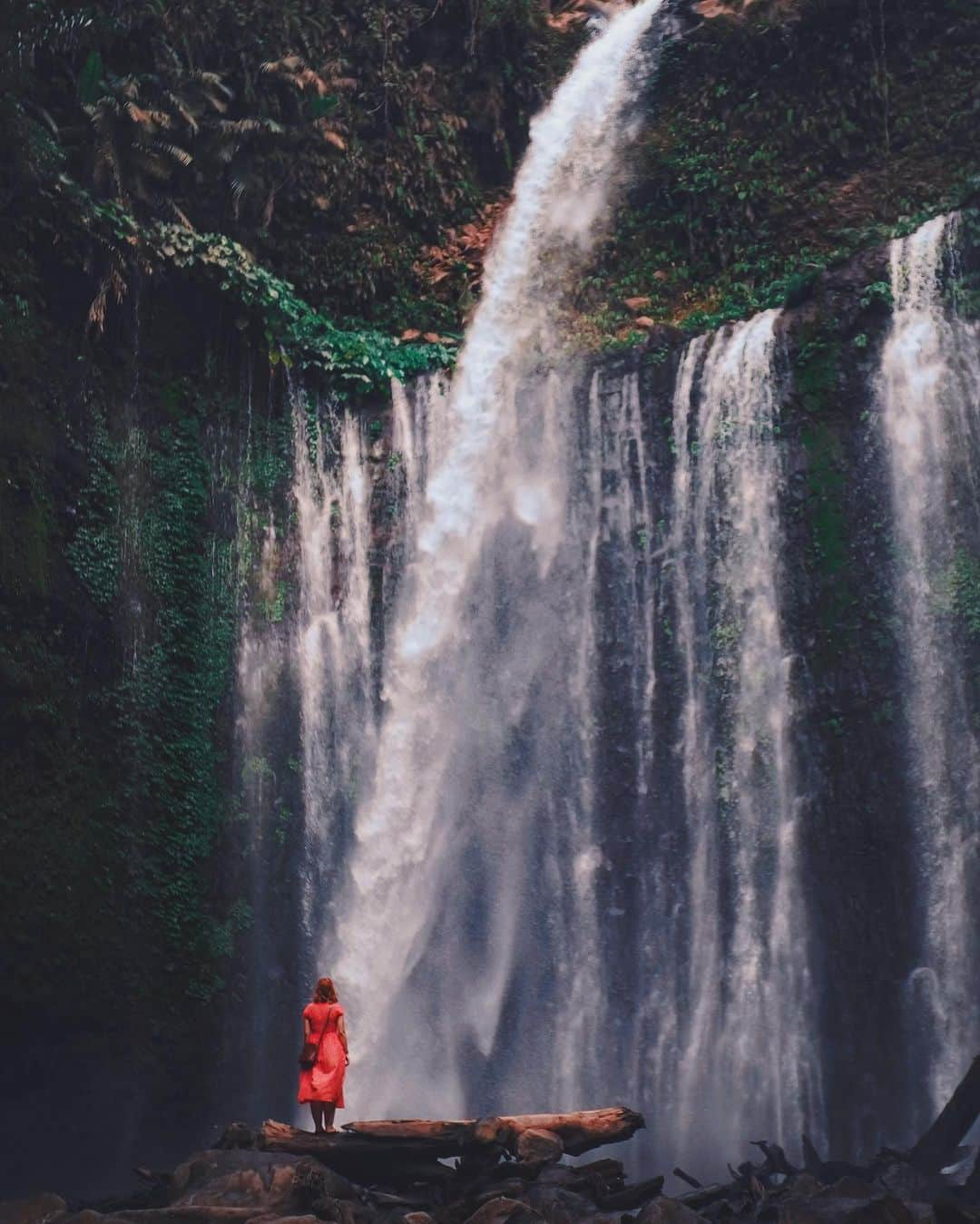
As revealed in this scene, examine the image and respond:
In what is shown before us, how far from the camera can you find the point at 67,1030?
13055mm

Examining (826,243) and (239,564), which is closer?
(239,564)

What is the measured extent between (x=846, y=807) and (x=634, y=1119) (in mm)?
6313

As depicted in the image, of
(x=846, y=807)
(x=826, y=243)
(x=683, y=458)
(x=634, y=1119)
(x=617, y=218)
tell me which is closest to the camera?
(x=634, y=1119)

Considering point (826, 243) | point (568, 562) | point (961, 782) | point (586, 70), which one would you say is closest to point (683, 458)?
point (568, 562)

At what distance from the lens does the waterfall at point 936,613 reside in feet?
42.3

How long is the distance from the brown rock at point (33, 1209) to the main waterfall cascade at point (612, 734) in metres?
5.61

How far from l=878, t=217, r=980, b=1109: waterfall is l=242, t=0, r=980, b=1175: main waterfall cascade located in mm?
34

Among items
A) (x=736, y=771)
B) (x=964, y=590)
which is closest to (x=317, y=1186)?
(x=736, y=771)

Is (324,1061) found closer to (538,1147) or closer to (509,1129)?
(509,1129)

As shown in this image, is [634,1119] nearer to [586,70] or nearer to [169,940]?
[169,940]

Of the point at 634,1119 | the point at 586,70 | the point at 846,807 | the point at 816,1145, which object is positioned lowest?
the point at 816,1145

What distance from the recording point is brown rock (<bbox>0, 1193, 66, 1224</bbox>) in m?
8.11

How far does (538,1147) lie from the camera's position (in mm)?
8141

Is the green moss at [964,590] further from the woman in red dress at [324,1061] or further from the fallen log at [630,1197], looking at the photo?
the woman in red dress at [324,1061]
